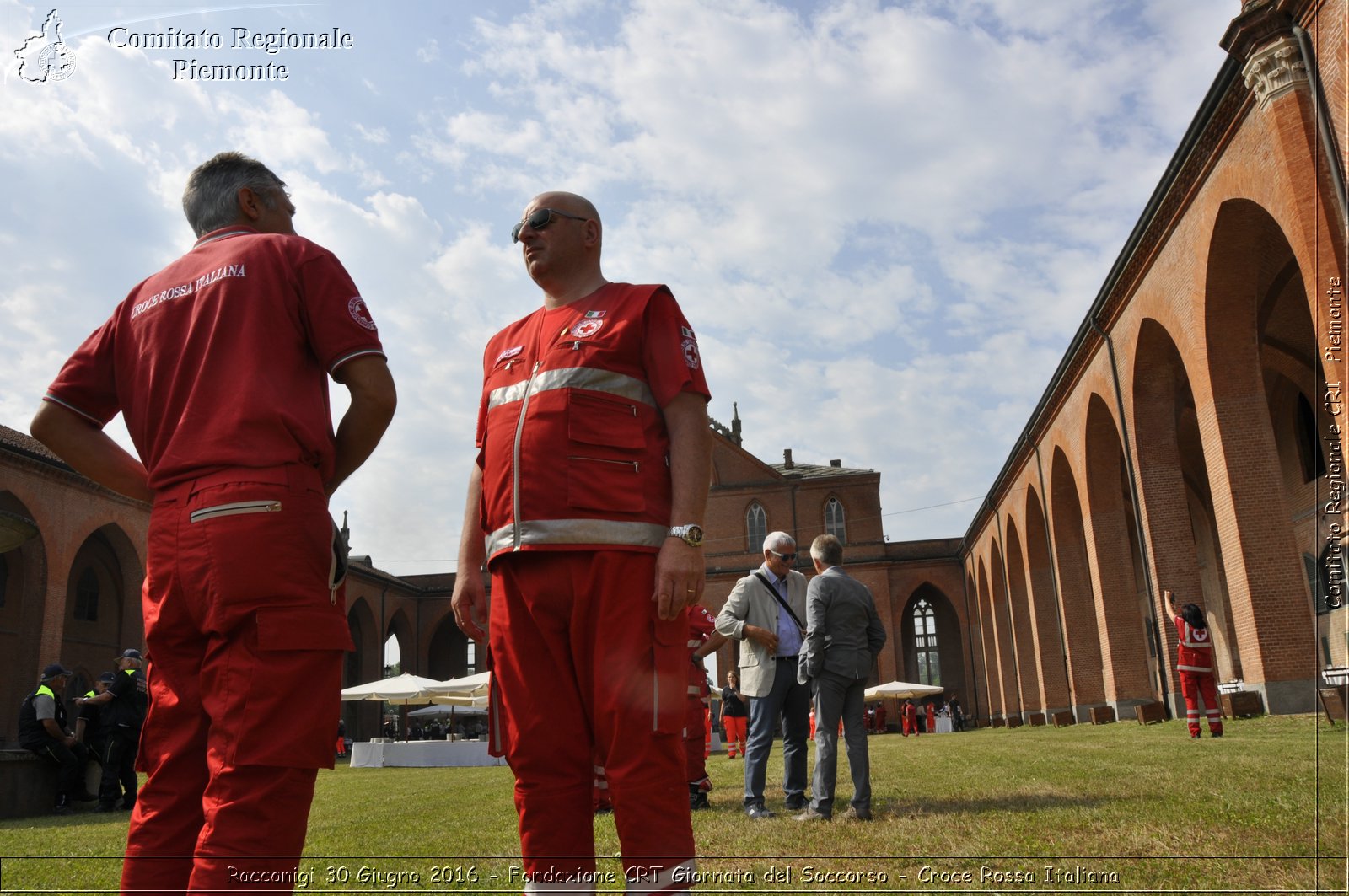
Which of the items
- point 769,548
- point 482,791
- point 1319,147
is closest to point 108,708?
point 482,791

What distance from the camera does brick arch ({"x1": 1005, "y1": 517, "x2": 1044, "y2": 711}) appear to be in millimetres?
35625

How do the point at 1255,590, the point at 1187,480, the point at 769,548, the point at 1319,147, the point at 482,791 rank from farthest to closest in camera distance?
the point at 1187,480 < the point at 1255,590 < the point at 1319,147 < the point at 482,791 < the point at 769,548

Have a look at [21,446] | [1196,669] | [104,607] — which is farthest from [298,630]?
[104,607]

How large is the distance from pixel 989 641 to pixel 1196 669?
107ft

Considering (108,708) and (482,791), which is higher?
(108,708)

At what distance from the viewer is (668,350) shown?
2.84 m

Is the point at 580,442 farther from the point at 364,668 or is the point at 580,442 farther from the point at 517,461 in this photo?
the point at 364,668

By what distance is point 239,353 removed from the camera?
247 centimetres

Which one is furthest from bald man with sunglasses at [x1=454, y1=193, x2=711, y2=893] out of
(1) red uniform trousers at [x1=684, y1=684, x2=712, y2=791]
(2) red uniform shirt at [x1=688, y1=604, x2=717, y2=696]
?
(2) red uniform shirt at [x1=688, y1=604, x2=717, y2=696]

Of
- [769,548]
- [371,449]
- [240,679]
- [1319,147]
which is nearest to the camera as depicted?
[240,679]

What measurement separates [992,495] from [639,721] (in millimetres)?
39395

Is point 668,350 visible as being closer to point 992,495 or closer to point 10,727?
point 10,727

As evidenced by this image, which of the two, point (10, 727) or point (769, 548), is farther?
point (10, 727)

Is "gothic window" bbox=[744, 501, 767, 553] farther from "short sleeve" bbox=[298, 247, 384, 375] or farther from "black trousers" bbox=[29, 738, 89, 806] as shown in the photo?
"short sleeve" bbox=[298, 247, 384, 375]
